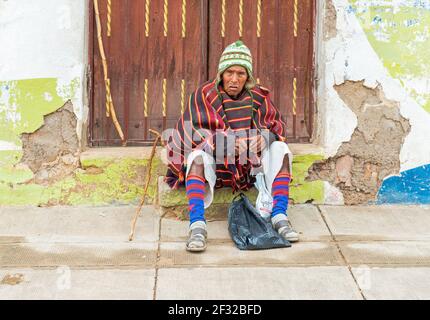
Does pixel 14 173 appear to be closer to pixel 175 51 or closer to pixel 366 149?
pixel 175 51

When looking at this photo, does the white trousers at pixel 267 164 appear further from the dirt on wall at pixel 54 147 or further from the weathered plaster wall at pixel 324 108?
the dirt on wall at pixel 54 147

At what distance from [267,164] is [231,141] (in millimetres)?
307

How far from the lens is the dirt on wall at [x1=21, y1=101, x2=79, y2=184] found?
16.8 feet

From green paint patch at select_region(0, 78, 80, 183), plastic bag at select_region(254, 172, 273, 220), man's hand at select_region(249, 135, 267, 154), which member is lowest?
plastic bag at select_region(254, 172, 273, 220)

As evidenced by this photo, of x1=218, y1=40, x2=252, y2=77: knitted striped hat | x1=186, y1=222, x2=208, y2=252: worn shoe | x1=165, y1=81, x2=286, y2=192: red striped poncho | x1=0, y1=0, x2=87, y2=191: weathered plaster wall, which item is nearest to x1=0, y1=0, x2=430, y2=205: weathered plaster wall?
x1=0, y1=0, x2=87, y2=191: weathered plaster wall

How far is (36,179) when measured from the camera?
514 cm

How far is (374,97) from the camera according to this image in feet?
17.0

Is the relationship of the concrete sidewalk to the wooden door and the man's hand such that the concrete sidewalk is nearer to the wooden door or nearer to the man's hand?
the man's hand

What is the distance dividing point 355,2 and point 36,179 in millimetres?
2606

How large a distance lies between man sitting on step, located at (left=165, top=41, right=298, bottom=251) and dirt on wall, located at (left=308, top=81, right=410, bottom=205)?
57 cm

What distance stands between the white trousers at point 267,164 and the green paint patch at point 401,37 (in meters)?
1.08

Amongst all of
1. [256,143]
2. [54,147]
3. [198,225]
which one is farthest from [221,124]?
A: [54,147]

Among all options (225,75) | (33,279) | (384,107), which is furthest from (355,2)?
(33,279)

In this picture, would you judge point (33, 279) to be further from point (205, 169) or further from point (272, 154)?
point (272, 154)
